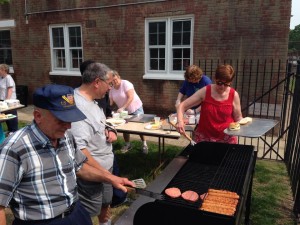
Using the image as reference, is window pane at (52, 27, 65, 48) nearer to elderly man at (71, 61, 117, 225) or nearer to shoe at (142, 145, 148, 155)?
shoe at (142, 145, 148, 155)

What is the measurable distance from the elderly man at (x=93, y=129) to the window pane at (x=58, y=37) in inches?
364

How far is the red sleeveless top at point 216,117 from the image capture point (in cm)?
343

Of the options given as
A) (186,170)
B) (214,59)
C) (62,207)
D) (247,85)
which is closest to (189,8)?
(214,59)

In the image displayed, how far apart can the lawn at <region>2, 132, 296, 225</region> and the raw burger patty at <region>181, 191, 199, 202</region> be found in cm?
179

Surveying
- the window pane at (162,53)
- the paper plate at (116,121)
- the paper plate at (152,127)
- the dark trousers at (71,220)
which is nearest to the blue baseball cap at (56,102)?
the dark trousers at (71,220)

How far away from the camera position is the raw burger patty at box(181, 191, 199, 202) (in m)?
2.27

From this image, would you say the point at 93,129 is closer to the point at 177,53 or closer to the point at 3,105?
the point at 3,105

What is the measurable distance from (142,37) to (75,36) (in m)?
3.06

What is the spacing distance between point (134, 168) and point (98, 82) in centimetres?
308

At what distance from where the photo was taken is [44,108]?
1.61m

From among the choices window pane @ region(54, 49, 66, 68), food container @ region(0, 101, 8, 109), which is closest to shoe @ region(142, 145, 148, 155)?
food container @ region(0, 101, 8, 109)

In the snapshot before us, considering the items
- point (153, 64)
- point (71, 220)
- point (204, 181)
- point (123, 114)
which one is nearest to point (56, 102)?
point (71, 220)

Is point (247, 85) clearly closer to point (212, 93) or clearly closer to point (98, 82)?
point (212, 93)

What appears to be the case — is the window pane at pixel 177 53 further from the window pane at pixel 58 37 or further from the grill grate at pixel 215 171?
the grill grate at pixel 215 171
